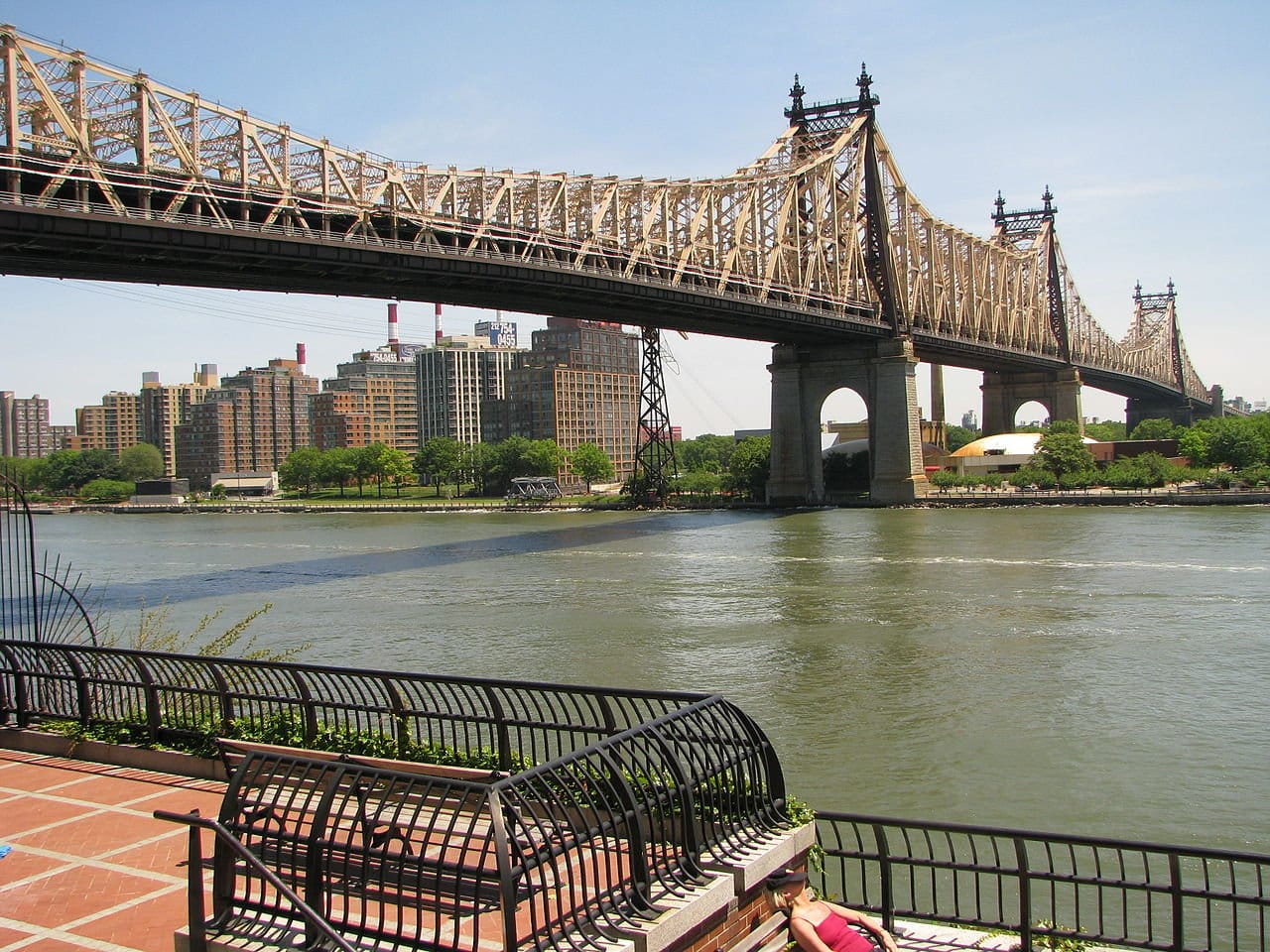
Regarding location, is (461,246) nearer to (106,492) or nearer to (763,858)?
(763,858)

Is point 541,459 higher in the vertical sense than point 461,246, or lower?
lower

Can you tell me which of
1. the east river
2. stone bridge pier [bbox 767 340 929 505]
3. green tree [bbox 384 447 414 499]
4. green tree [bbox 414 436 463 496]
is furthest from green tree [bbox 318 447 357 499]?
the east river

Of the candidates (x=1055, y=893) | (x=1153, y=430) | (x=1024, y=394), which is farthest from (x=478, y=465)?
(x=1055, y=893)

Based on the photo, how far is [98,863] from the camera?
8773 millimetres

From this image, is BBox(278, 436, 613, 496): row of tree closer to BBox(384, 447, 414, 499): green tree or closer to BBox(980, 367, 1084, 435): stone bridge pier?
BBox(384, 447, 414, 499): green tree

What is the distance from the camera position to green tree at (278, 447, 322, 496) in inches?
6462

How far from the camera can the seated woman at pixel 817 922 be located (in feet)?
23.8

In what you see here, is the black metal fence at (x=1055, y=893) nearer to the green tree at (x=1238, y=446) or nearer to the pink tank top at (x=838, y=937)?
the pink tank top at (x=838, y=937)

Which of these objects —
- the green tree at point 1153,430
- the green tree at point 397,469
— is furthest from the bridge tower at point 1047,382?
the green tree at point 397,469

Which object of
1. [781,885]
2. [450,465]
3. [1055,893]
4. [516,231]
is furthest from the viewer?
[450,465]

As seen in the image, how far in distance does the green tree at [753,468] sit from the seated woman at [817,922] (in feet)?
264

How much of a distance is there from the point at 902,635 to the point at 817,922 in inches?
845

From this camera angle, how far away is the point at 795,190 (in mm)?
79125

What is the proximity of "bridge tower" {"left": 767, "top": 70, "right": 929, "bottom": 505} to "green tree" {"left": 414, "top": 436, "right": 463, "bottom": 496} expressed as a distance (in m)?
64.6
